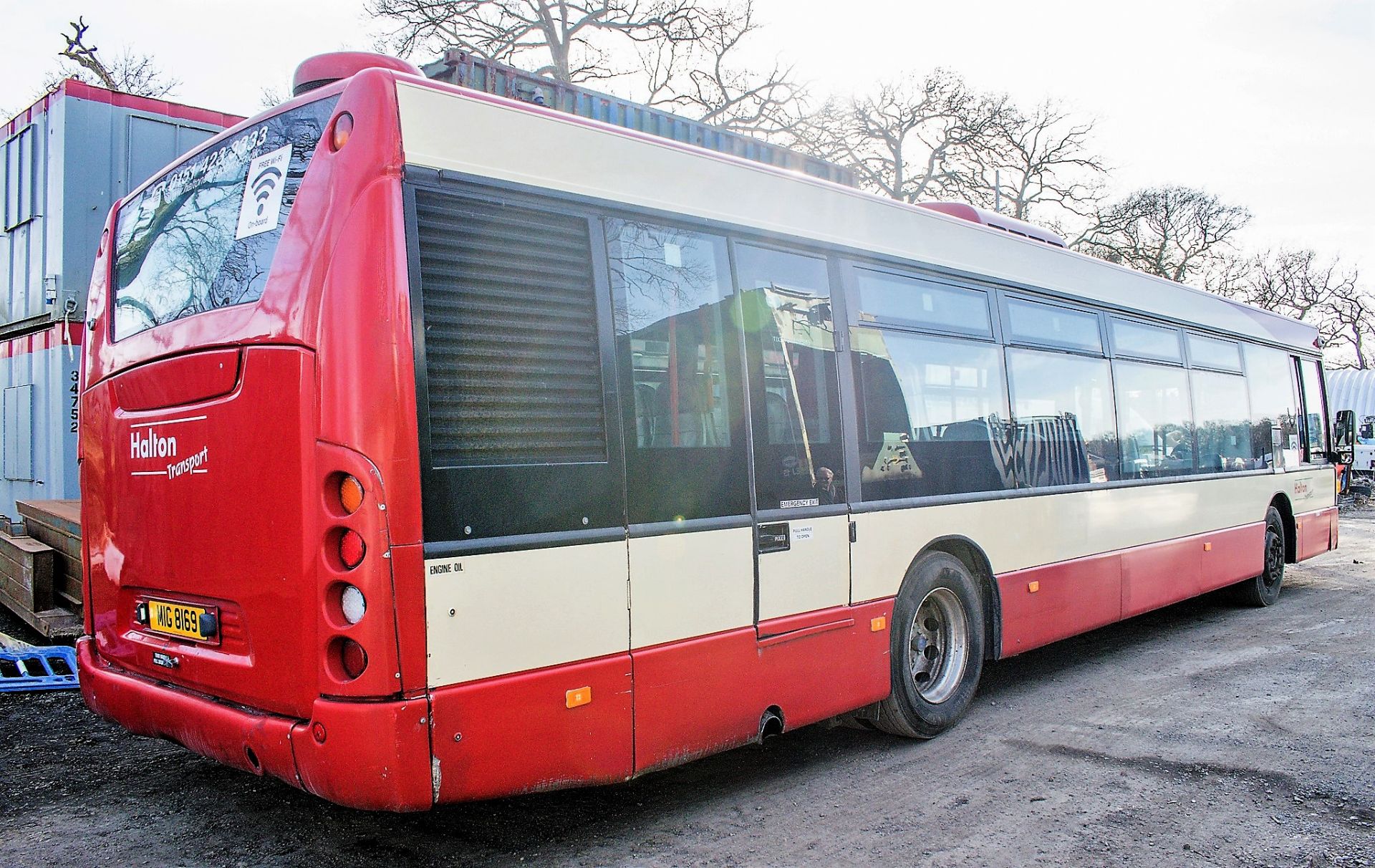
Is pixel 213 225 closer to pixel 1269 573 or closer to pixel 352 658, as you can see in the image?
pixel 352 658

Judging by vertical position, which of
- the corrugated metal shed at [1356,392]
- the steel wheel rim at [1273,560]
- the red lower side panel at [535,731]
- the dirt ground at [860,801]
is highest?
the corrugated metal shed at [1356,392]

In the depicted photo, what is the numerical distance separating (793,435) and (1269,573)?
7.83m

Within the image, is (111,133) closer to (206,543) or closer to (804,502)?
(206,543)

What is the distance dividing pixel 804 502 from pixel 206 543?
2.57 meters

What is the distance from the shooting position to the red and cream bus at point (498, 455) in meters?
3.32

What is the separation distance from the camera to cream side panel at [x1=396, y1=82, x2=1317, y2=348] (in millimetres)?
3564

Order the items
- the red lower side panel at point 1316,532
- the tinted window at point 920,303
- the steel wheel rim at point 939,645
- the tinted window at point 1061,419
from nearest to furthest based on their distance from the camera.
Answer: the tinted window at point 920,303 → the steel wheel rim at point 939,645 → the tinted window at point 1061,419 → the red lower side panel at point 1316,532

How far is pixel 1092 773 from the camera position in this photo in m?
4.82

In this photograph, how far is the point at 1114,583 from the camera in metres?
7.23

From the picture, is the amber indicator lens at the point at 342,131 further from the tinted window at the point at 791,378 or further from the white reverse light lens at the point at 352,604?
the tinted window at the point at 791,378

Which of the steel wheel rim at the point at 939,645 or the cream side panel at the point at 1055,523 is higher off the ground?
the cream side panel at the point at 1055,523

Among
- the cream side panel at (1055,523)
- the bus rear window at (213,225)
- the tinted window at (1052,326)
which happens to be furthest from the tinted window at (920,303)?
the bus rear window at (213,225)

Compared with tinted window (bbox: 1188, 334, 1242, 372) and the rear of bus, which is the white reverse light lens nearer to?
the rear of bus

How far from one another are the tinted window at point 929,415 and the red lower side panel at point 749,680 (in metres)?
0.76
